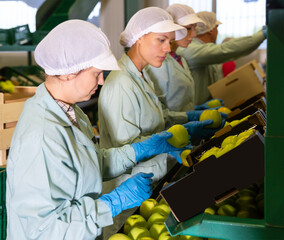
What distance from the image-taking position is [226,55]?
466 centimetres

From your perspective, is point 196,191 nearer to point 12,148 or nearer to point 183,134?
point 12,148

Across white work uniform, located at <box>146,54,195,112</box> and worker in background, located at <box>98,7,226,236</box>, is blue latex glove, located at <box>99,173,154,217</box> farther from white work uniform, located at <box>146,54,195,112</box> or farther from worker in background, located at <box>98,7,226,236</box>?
white work uniform, located at <box>146,54,195,112</box>

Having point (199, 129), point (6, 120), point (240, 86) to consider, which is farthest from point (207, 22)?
point (6, 120)

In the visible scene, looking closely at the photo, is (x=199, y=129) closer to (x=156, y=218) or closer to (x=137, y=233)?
(x=156, y=218)

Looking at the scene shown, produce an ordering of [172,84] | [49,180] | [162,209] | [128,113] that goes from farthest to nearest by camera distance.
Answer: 1. [172,84]
2. [128,113]
3. [162,209]
4. [49,180]

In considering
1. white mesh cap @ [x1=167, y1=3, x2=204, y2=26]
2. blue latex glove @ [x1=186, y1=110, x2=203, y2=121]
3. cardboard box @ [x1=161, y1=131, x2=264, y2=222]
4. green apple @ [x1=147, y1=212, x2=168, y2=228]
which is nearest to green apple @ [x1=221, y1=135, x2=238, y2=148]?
green apple @ [x1=147, y1=212, x2=168, y2=228]

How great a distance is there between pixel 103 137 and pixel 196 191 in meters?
1.36

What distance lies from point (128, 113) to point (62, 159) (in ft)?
3.13

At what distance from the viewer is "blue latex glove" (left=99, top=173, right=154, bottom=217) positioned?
167 centimetres

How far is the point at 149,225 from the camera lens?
65.5 inches

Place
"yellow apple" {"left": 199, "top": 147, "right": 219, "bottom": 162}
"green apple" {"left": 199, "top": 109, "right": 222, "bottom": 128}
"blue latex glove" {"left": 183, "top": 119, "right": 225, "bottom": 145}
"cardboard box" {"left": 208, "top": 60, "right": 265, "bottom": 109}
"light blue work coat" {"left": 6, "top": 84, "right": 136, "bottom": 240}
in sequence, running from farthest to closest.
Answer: "cardboard box" {"left": 208, "top": 60, "right": 265, "bottom": 109}
"green apple" {"left": 199, "top": 109, "right": 222, "bottom": 128}
"blue latex glove" {"left": 183, "top": 119, "right": 225, "bottom": 145}
"yellow apple" {"left": 199, "top": 147, "right": 219, "bottom": 162}
"light blue work coat" {"left": 6, "top": 84, "right": 136, "bottom": 240}

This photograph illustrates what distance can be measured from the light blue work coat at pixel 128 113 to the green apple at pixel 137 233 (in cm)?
91

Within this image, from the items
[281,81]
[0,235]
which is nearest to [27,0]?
[0,235]

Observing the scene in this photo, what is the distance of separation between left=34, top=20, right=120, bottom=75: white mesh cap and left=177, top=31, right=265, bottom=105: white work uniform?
295 centimetres
